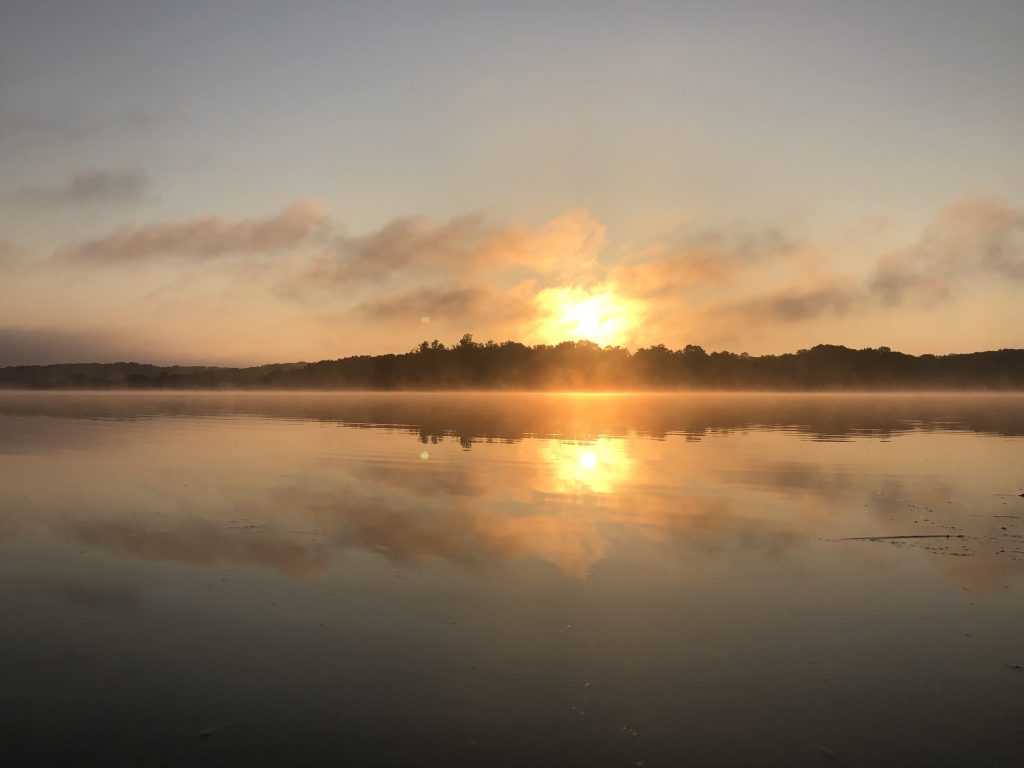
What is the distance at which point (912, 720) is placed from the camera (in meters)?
7.22

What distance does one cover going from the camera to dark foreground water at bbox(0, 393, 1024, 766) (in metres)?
6.86

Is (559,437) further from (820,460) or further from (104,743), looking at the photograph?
(104,743)

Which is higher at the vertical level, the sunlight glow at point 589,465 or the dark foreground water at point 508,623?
the sunlight glow at point 589,465

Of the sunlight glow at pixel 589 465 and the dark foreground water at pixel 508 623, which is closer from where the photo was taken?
the dark foreground water at pixel 508 623

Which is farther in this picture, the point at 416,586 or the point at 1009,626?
the point at 416,586

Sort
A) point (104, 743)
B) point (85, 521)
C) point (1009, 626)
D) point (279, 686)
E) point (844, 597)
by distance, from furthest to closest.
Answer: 1. point (85, 521)
2. point (844, 597)
3. point (1009, 626)
4. point (279, 686)
5. point (104, 743)

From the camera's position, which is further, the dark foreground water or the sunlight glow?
the sunlight glow

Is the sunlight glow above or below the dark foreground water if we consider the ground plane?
above

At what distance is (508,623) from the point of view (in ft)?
31.9

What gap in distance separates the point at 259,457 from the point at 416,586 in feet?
61.1

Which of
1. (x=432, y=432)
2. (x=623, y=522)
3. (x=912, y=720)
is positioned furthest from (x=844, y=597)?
(x=432, y=432)

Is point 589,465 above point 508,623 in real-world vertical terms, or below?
above

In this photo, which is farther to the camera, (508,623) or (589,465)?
(589,465)

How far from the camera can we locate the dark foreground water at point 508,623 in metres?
6.86
